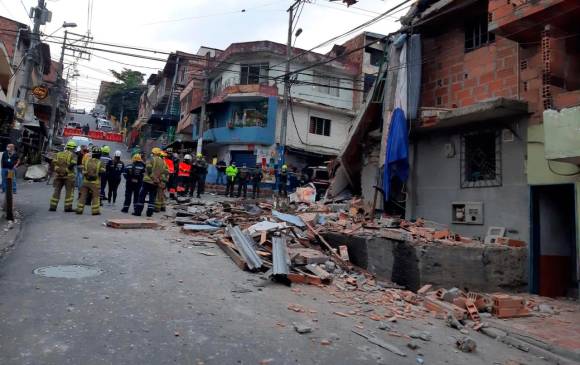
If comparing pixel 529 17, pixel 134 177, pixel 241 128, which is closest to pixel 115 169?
pixel 134 177

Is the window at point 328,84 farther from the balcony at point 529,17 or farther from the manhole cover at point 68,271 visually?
the manhole cover at point 68,271

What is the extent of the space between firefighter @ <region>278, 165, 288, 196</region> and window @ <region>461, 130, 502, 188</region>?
12.8m

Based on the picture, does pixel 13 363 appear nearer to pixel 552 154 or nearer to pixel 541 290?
pixel 552 154

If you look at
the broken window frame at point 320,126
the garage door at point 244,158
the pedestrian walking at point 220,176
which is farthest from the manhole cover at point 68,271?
the broken window frame at point 320,126

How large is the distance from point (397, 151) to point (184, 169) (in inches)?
361

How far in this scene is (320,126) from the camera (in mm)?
27906

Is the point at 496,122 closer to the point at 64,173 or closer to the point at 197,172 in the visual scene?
the point at 64,173

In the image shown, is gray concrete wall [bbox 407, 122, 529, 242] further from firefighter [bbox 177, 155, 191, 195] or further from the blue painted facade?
the blue painted facade

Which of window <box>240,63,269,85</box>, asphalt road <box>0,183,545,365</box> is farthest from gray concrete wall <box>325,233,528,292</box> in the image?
window <box>240,63,269,85</box>

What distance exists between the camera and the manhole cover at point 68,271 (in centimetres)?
528

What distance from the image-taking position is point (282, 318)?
4895mm

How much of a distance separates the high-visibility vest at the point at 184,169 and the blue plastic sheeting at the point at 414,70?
363 inches

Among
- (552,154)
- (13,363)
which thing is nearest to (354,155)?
(552,154)

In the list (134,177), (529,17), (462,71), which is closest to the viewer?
(529,17)
